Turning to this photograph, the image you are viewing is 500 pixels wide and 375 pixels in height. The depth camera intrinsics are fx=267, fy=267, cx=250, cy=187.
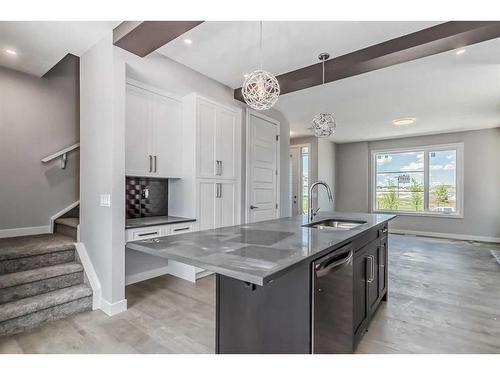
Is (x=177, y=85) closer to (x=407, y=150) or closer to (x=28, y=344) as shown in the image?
(x=28, y=344)

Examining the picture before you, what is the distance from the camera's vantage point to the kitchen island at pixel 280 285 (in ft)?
3.90

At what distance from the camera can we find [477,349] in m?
1.96

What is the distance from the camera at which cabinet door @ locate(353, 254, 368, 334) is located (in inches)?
73.4

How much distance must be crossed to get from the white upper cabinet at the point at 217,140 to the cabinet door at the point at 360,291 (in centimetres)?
221

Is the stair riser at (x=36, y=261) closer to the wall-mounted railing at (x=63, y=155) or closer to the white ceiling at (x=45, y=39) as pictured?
the wall-mounted railing at (x=63, y=155)

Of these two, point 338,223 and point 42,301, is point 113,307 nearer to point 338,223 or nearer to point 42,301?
point 42,301

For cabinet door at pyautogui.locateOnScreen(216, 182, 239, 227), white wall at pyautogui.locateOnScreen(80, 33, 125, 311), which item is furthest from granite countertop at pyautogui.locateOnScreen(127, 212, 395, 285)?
cabinet door at pyautogui.locateOnScreen(216, 182, 239, 227)

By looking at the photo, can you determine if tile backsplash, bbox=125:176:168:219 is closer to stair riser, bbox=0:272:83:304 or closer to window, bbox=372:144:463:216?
stair riser, bbox=0:272:83:304

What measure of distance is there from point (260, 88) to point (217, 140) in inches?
64.2

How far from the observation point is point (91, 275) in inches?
106

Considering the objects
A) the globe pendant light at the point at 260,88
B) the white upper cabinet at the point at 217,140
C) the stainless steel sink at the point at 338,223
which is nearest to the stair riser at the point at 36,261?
the white upper cabinet at the point at 217,140
